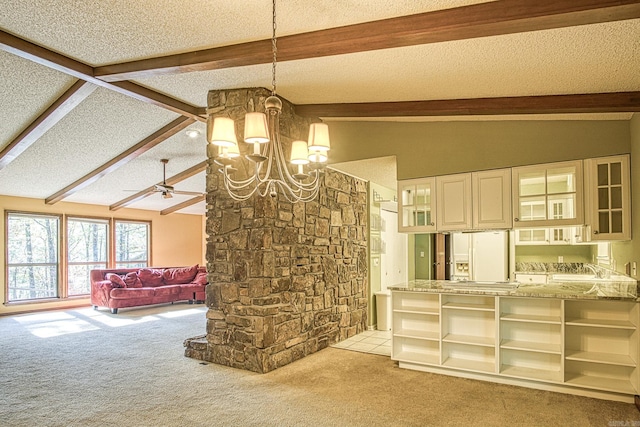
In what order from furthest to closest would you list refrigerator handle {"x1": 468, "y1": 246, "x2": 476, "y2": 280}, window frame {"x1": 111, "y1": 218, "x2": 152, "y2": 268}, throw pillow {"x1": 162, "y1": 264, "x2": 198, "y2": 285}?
window frame {"x1": 111, "y1": 218, "x2": 152, "y2": 268} < throw pillow {"x1": 162, "y1": 264, "x2": 198, "y2": 285} < refrigerator handle {"x1": 468, "y1": 246, "x2": 476, "y2": 280}

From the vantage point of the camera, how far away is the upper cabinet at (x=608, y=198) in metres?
3.72

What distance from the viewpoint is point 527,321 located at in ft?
12.1

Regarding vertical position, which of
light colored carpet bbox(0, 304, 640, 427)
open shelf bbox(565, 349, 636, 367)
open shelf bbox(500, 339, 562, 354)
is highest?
open shelf bbox(500, 339, 562, 354)

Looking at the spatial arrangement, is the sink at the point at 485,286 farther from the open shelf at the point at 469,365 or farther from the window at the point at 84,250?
the window at the point at 84,250

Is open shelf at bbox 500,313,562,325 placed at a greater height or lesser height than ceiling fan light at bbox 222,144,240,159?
lesser

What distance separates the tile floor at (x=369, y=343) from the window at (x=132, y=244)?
7249mm

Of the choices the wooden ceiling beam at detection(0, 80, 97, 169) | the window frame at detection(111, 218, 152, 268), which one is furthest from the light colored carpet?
the window frame at detection(111, 218, 152, 268)

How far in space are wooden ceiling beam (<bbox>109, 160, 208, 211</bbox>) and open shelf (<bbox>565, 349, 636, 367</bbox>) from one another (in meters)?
6.43

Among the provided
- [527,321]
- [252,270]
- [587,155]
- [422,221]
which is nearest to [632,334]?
[527,321]

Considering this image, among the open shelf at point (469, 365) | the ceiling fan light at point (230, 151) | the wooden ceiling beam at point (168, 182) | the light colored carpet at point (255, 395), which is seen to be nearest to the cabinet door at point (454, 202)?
the open shelf at point (469, 365)

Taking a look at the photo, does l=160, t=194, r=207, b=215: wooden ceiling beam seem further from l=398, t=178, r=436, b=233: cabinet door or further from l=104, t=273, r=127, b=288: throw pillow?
l=398, t=178, r=436, b=233: cabinet door

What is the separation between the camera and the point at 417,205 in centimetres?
480

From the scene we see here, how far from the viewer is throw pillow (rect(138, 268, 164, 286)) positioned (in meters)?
9.08

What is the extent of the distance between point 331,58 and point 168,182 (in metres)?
6.37
